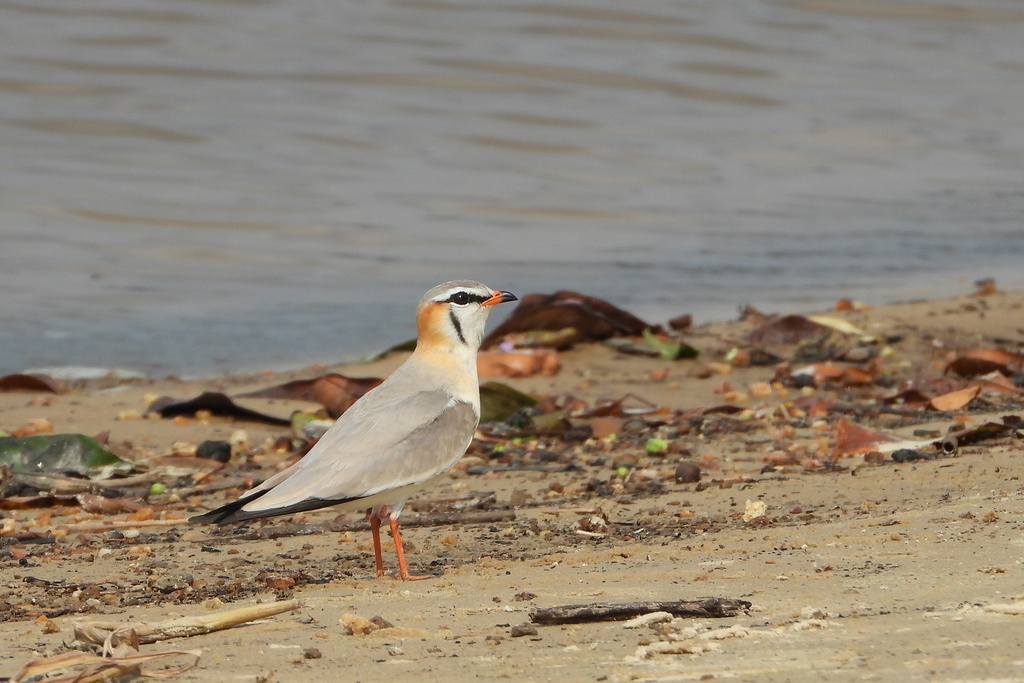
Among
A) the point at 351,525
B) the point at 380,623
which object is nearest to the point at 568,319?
the point at 351,525

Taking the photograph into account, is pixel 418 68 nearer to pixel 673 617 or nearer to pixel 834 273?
pixel 834 273

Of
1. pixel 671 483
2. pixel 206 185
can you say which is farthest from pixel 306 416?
pixel 206 185

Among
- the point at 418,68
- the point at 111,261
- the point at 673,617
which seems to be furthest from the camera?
the point at 418,68

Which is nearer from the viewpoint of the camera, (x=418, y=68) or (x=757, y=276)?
(x=757, y=276)

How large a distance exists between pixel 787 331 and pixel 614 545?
465 cm

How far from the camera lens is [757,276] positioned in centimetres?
1321

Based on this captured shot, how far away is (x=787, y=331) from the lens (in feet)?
30.1

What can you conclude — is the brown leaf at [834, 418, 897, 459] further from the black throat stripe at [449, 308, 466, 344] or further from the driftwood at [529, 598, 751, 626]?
the driftwood at [529, 598, 751, 626]

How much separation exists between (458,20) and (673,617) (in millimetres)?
20569

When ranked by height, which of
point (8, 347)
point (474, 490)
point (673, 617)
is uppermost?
point (673, 617)

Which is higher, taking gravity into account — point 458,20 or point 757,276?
point 458,20

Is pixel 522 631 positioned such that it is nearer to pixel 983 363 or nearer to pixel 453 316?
pixel 453 316

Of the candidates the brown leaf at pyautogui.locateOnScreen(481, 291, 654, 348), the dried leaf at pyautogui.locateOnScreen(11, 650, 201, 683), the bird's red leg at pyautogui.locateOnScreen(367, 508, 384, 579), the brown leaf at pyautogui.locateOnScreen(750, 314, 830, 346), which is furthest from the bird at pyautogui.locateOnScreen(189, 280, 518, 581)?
the brown leaf at pyautogui.locateOnScreen(750, 314, 830, 346)

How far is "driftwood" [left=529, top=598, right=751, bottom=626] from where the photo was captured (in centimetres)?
349
